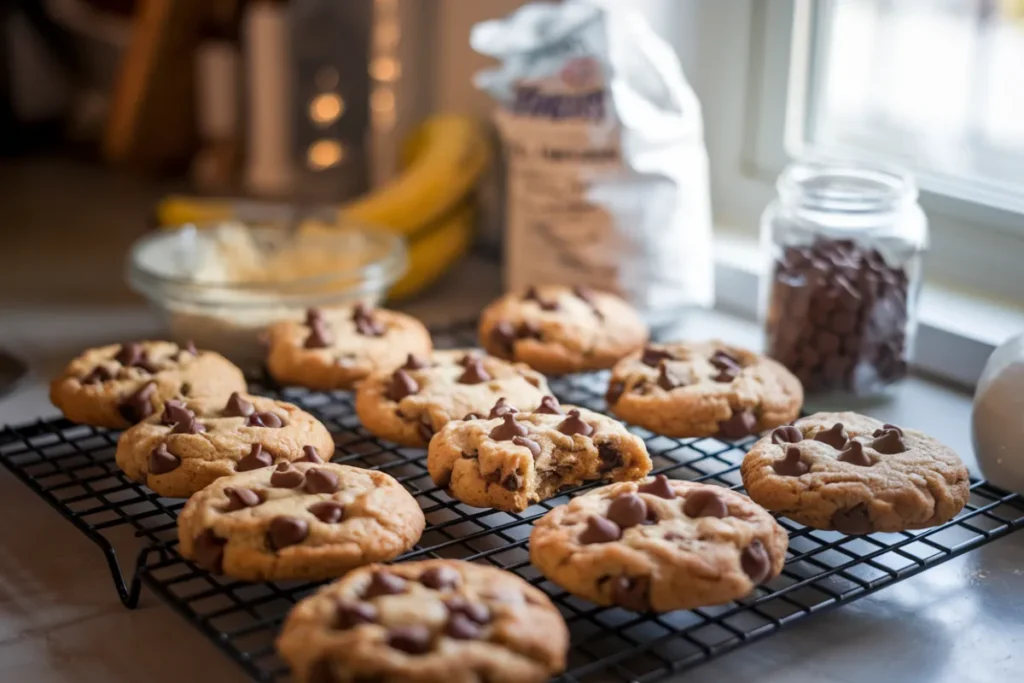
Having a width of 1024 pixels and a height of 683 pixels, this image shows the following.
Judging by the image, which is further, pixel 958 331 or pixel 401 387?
pixel 958 331

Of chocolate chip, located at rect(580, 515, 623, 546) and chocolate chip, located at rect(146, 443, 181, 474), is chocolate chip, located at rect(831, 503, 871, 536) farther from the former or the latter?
chocolate chip, located at rect(146, 443, 181, 474)

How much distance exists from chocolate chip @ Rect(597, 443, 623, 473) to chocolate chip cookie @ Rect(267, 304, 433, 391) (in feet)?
0.91

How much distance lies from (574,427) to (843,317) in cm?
38

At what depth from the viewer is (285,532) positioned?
35.6 inches

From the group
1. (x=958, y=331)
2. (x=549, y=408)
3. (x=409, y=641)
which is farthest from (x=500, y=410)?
(x=958, y=331)

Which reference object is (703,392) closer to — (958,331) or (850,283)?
(850,283)

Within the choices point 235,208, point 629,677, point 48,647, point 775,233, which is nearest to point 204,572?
point 48,647

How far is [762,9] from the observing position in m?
1.69

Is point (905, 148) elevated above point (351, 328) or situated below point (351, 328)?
above

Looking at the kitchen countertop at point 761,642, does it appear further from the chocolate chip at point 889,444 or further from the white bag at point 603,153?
the white bag at point 603,153

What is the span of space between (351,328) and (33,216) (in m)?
0.95

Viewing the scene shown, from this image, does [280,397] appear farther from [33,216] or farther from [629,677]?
[33,216]

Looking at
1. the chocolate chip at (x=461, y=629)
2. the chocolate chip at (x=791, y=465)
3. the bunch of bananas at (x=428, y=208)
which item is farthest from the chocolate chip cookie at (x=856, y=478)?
the bunch of bananas at (x=428, y=208)

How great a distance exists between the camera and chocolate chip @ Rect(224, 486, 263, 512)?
3.10 feet
